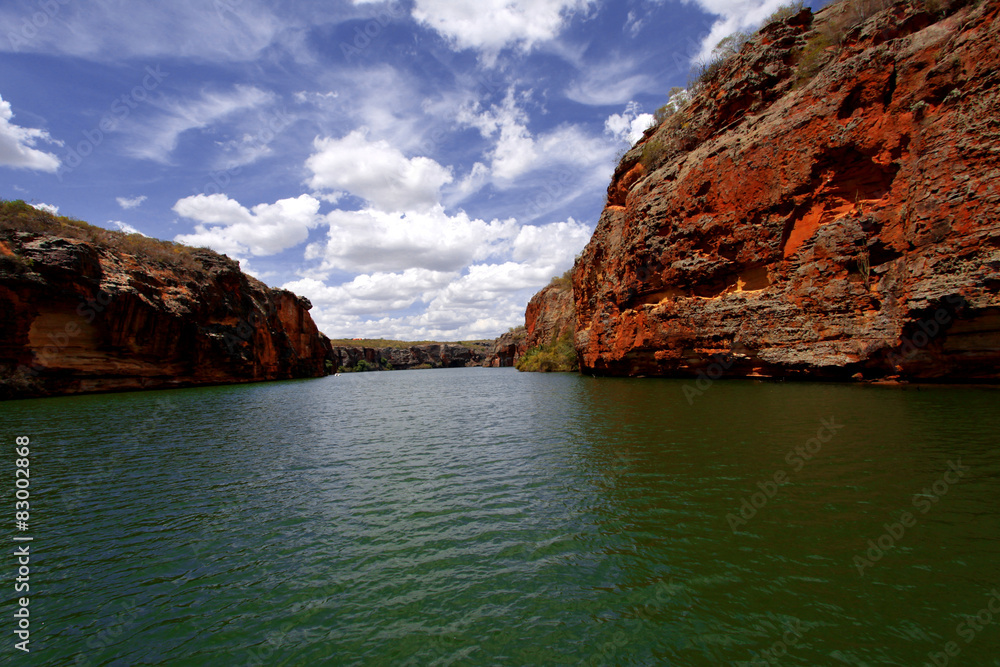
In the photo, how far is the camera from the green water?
3.86m

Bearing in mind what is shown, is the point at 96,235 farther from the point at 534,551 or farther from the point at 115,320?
the point at 534,551

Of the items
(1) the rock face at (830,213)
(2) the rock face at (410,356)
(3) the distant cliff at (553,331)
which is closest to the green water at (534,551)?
(1) the rock face at (830,213)

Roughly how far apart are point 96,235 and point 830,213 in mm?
57259

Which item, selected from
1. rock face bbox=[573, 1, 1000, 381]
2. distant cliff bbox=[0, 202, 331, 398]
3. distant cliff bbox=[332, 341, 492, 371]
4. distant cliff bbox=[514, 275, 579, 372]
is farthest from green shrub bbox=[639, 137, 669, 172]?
distant cliff bbox=[332, 341, 492, 371]

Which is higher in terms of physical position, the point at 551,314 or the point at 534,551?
the point at 551,314

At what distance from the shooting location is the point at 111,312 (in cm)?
3209

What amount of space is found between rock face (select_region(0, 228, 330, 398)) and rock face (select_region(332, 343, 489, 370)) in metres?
87.4

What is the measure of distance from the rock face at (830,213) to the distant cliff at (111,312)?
137 ft

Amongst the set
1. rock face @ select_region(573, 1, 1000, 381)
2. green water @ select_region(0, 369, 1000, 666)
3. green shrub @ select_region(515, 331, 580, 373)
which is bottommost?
green water @ select_region(0, 369, 1000, 666)

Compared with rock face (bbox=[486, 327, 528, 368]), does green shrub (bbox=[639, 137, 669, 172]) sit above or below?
above

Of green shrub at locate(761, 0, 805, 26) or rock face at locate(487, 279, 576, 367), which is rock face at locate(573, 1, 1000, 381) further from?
rock face at locate(487, 279, 576, 367)

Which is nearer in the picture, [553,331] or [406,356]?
[553,331]

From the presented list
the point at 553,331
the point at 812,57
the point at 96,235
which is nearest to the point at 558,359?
the point at 553,331

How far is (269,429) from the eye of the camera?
15703mm
